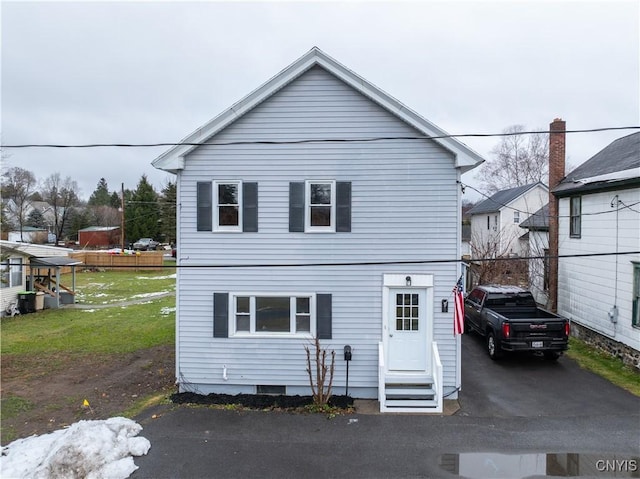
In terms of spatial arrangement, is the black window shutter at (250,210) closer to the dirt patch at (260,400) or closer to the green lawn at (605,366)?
the dirt patch at (260,400)

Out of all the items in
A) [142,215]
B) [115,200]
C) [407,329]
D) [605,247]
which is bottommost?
[407,329]

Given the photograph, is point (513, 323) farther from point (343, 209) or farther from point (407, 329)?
point (343, 209)

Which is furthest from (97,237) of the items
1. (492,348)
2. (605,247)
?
(605,247)

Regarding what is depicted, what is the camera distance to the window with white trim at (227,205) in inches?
366

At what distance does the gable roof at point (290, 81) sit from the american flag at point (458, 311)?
272 centimetres

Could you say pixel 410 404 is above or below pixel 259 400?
above

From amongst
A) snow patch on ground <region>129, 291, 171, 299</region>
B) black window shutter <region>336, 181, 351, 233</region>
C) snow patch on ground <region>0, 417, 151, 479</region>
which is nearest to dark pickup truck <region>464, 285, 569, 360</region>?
black window shutter <region>336, 181, 351, 233</region>

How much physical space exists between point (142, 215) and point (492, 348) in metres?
46.7

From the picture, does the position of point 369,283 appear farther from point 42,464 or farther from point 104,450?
point 42,464

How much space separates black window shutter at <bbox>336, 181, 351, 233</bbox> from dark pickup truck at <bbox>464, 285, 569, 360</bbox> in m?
5.30

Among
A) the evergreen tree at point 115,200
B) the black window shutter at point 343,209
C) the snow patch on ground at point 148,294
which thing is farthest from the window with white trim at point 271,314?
the evergreen tree at point 115,200

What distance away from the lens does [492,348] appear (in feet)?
38.2

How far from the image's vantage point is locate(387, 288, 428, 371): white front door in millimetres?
9125

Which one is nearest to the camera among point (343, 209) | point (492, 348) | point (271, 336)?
point (343, 209)
